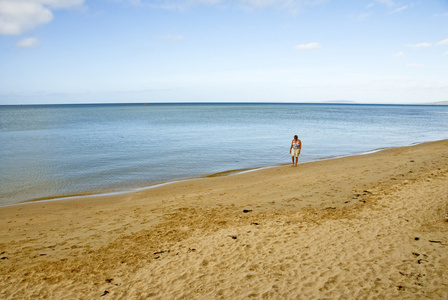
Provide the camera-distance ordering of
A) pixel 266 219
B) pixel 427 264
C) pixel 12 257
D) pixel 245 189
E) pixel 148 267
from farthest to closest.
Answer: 1. pixel 245 189
2. pixel 266 219
3. pixel 12 257
4. pixel 148 267
5. pixel 427 264

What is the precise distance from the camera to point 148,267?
6160 millimetres

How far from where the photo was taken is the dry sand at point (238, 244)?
209 inches

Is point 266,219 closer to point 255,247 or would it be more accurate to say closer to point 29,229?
point 255,247

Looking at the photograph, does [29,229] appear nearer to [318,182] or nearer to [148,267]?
[148,267]

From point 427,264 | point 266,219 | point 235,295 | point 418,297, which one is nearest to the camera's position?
point 418,297

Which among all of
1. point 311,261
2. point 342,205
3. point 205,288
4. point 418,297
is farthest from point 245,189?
point 418,297

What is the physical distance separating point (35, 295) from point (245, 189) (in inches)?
320

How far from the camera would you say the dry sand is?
5.32 m

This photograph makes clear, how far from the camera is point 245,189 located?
12234mm

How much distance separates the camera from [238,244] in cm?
698

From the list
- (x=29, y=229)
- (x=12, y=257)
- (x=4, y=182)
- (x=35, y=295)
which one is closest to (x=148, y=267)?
(x=35, y=295)

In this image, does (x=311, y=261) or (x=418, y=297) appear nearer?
(x=418, y=297)

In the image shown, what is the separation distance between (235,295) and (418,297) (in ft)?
9.40

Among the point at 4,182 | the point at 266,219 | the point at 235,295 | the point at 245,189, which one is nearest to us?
the point at 235,295
